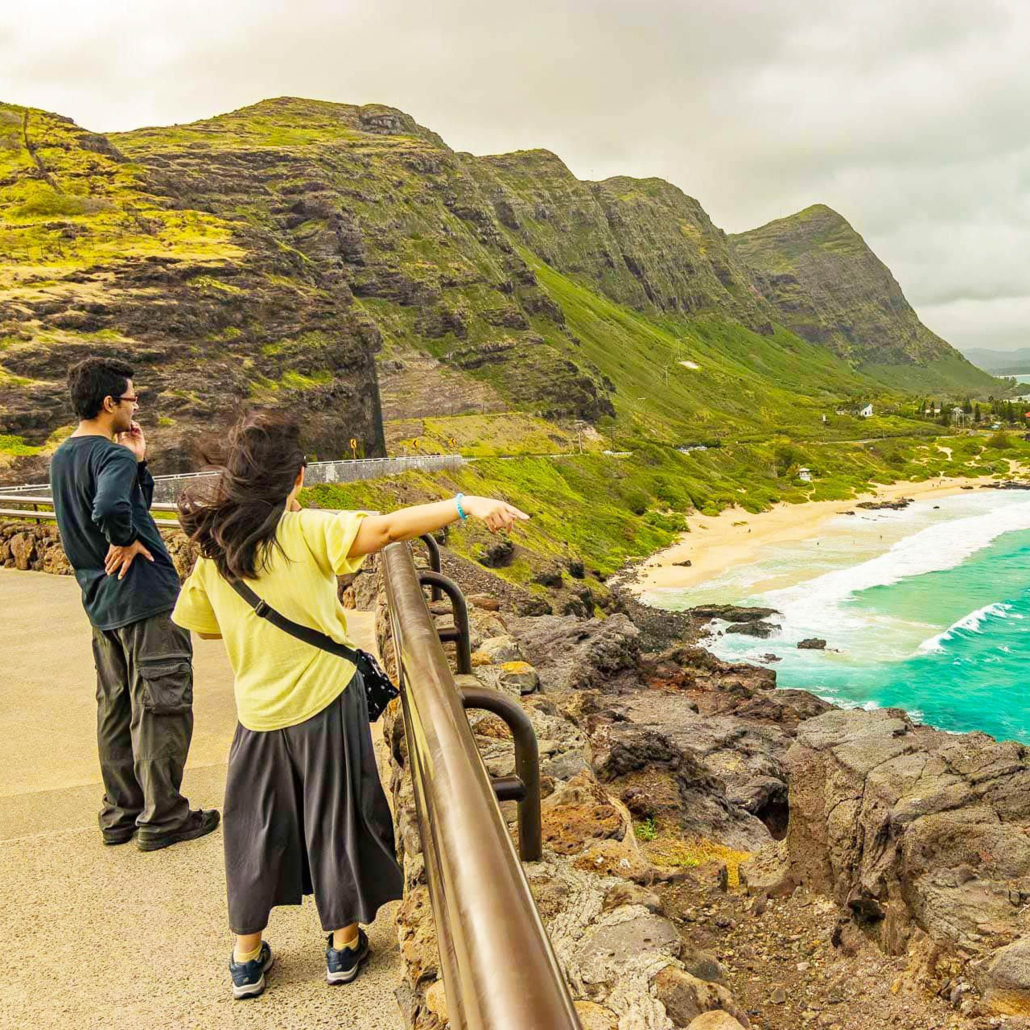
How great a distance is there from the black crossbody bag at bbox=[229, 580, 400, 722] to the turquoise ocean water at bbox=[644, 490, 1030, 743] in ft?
95.5

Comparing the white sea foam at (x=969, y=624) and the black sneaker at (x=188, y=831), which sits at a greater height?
the black sneaker at (x=188, y=831)

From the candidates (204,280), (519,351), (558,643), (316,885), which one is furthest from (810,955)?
(519,351)

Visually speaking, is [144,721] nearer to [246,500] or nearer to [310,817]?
[310,817]

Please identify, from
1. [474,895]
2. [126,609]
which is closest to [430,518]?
[474,895]

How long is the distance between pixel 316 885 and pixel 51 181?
2759 inches

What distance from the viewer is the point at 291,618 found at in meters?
3.21

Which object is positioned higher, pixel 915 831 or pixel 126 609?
pixel 126 609

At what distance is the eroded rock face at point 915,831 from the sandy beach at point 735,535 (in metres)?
41.2

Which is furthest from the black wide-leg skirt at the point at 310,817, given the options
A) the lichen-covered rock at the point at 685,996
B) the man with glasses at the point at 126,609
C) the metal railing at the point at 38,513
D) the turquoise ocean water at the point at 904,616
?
the turquoise ocean water at the point at 904,616

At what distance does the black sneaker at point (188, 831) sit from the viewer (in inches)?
183

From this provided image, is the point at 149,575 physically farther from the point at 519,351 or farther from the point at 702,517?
the point at 519,351

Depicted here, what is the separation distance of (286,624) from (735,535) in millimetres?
71542

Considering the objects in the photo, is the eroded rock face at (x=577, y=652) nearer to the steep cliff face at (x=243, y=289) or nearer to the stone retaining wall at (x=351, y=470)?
the steep cliff face at (x=243, y=289)

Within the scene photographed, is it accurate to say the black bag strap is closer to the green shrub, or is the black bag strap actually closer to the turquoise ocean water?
the turquoise ocean water
